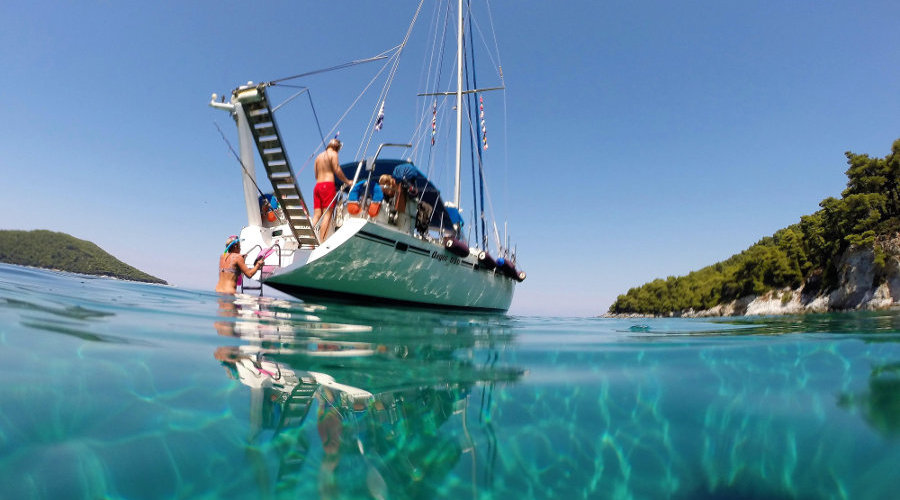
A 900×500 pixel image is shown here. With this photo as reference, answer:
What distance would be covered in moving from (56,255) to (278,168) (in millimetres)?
115319

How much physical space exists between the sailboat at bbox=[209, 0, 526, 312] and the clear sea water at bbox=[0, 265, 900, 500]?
4.52 meters

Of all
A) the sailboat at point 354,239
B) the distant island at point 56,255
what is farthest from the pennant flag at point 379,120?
the distant island at point 56,255

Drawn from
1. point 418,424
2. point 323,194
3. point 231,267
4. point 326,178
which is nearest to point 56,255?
point 231,267

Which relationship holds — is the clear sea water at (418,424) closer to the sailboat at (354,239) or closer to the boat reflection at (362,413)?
the boat reflection at (362,413)

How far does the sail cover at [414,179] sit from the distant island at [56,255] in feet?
260

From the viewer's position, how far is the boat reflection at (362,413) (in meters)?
1.36

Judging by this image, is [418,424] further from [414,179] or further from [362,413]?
[414,179]

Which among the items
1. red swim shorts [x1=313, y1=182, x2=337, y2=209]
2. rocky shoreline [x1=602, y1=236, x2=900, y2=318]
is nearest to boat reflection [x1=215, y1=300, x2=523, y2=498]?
red swim shorts [x1=313, y1=182, x2=337, y2=209]

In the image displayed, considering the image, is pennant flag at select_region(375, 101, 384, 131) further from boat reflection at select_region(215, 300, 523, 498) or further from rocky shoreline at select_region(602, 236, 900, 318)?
rocky shoreline at select_region(602, 236, 900, 318)

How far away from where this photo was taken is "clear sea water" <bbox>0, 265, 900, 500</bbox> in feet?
4.34

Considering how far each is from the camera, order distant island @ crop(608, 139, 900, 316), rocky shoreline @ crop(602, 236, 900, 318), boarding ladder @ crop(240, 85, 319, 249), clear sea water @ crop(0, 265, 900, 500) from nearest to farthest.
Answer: clear sea water @ crop(0, 265, 900, 500) → boarding ladder @ crop(240, 85, 319, 249) → rocky shoreline @ crop(602, 236, 900, 318) → distant island @ crop(608, 139, 900, 316)

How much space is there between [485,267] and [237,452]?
1074cm

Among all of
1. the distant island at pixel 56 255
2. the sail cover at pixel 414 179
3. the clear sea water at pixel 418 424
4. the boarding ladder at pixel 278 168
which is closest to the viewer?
the clear sea water at pixel 418 424

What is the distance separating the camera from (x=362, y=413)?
1793mm
